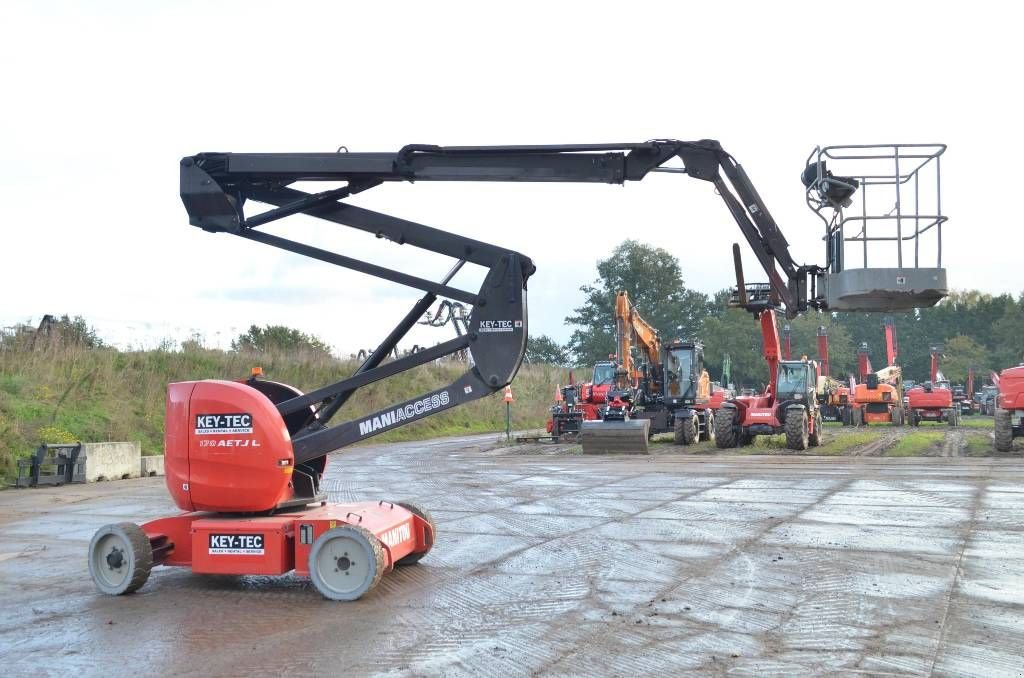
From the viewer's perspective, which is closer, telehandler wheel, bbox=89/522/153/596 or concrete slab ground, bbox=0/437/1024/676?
concrete slab ground, bbox=0/437/1024/676

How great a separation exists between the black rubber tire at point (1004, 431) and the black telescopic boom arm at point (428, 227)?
15681 mm

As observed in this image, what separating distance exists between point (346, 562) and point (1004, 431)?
1875 centimetres

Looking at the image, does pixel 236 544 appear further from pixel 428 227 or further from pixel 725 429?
pixel 725 429

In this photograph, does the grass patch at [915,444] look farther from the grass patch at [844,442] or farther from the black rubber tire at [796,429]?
the black rubber tire at [796,429]

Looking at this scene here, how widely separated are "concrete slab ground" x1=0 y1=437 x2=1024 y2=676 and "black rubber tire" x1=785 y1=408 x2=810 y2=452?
9.84 metres

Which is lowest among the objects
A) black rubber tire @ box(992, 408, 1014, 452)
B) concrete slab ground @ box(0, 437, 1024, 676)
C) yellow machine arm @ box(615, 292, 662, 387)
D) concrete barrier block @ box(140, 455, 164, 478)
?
concrete barrier block @ box(140, 455, 164, 478)

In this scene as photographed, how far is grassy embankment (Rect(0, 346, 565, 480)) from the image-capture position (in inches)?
766

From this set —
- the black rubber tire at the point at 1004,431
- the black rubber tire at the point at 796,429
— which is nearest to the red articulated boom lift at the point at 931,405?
the black rubber tire at the point at 1004,431

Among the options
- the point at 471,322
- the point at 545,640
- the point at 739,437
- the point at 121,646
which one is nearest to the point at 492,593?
the point at 545,640

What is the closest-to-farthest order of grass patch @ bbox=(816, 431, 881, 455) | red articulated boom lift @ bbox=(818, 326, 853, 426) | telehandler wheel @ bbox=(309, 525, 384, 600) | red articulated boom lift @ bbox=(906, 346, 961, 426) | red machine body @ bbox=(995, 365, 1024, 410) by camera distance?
telehandler wheel @ bbox=(309, 525, 384, 600) < red machine body @ bbox=(995, 365, 1024, 410) < grass patch @ bbox=(816, 431, 881, 455) < red articulated boom lift @ bbox=(906, 346, 961, 426) < red articulated boom lift @ bbox=(818, 326, 853, 426)

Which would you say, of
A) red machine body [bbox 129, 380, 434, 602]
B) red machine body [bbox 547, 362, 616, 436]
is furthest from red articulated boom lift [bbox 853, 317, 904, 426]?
red machine body [bbox 129, 380, 434, 602]

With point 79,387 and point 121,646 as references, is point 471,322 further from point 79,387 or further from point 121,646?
point 79,387

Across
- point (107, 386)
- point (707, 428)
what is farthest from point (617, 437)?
point (107, 386)

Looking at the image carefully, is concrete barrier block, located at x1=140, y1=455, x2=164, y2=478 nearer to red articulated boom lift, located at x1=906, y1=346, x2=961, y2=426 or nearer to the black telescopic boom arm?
the black telescopic boom arm
